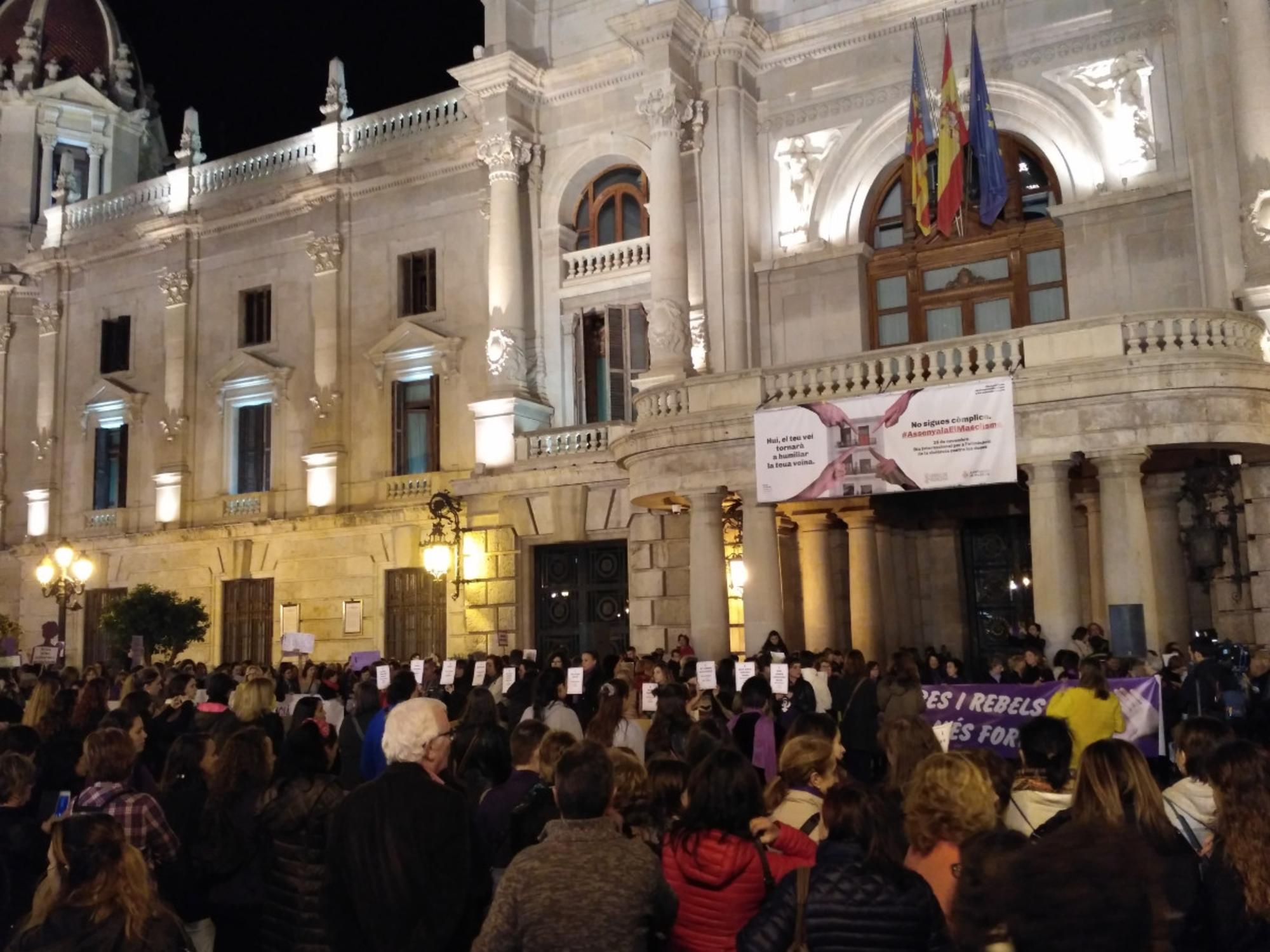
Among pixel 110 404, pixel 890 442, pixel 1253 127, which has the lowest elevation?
pixel 890 442

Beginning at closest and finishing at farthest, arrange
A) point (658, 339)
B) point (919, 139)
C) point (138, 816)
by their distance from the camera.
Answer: point (138, 816)
point (919, 139)
point (658, 339)

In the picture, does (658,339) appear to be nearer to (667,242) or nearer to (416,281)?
(667,242)

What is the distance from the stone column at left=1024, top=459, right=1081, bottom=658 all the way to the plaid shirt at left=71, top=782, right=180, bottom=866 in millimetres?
14512

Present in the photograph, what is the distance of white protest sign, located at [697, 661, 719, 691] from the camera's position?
15.1m

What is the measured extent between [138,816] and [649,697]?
7.00 meters

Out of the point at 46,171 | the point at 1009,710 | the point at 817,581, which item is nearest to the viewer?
the point at 1009,710

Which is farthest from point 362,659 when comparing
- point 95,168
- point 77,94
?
point 77,94

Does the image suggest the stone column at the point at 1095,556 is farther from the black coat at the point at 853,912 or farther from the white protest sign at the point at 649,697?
the black coat at the point at 853,912

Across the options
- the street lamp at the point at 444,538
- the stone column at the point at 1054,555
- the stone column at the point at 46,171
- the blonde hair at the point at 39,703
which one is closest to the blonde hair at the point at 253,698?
the blonde hair at the point at 39,703

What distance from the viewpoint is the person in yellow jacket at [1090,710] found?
1047 centimetres

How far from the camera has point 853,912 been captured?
14.5ft

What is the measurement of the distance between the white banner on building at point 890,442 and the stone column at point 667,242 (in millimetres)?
5140

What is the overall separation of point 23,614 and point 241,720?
30.3 metres

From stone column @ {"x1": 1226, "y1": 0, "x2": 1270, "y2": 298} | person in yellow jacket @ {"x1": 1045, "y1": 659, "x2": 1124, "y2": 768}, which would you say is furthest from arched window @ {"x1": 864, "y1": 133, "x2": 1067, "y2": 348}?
person in yellow jacket @ {"x1": 1045, "y1": 659, "x2": 1124, "y2": 768}
